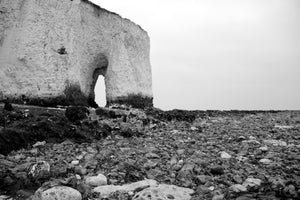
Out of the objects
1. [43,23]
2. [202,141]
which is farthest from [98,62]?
[202,141]

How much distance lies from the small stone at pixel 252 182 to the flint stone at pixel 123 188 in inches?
48.9

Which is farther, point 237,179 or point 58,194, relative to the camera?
point 237,179

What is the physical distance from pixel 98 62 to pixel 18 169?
13.6m

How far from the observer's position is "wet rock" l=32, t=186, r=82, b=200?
10.0 ft

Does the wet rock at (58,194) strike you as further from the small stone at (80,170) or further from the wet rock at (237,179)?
the wet rock at (237,179)

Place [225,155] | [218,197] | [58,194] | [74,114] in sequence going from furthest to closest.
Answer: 1. [74,114]
2. [225,155]
3. [218,197]
4. [58,194]

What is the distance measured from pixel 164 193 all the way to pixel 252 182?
1.34 meters

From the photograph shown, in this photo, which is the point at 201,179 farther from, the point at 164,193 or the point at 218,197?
the point at 164,193

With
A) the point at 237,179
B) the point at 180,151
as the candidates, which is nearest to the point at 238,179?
the point at 237,179

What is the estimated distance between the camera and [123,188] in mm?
3594

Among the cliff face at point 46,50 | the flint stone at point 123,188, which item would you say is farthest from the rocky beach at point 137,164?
the cliff face at point 46,50

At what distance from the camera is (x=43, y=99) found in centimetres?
1271

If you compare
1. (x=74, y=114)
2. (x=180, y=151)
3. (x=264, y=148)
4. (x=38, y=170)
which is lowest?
(x=38, y=170)

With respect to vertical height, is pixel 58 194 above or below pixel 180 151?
below
